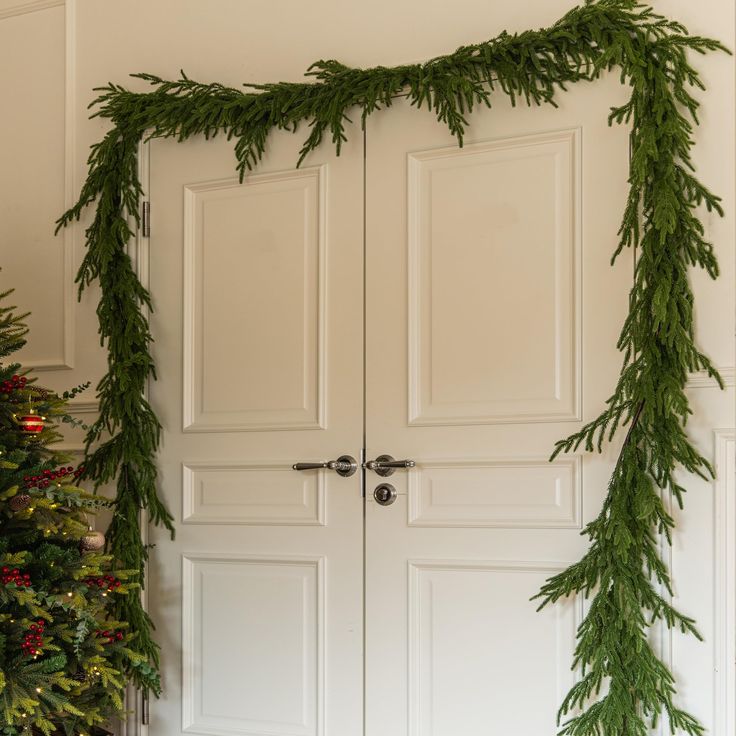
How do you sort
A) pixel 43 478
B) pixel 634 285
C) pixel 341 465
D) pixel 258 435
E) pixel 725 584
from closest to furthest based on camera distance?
1. pixel 725 584
2. pixel 634 285
3. pixel 43 478
4. pixel 341 465
5. pixel 258 435

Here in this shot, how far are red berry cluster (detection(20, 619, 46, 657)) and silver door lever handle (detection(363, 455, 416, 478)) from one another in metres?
0.98

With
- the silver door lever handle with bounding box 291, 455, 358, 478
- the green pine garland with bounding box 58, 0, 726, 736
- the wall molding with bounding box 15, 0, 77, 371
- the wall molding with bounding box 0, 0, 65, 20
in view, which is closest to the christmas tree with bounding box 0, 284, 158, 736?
the wall molding with bounding box 15, 0, 77, 371

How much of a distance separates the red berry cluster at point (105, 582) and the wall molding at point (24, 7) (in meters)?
1.97

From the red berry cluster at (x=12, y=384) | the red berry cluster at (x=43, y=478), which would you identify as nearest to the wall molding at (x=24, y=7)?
the red berry cluster at (x=12, y=384)

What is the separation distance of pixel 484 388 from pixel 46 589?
1294 mm

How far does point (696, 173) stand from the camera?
264 centimetres

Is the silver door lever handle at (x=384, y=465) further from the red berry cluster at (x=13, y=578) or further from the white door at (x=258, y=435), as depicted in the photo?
the red berry cluster at (x=13, y=578)

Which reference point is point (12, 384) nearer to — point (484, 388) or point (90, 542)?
point (90, 542)

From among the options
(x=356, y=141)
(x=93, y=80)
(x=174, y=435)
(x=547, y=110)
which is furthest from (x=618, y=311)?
(x=93, y=80)

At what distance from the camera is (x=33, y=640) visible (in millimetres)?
2623

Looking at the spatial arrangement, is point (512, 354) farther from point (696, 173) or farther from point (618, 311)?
point (696, 173)

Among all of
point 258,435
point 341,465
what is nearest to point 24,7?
point 258,435

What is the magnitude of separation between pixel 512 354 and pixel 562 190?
0.46 m

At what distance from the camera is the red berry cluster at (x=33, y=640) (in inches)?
103
